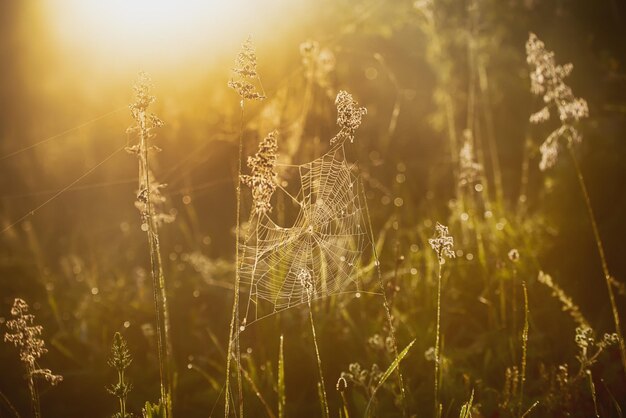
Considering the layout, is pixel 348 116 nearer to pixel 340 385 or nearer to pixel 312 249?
pixel 340 385

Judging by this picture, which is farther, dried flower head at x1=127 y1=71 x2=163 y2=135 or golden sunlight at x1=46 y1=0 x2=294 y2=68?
golden sunlight at x1=46 y1=0 x2=294 y2=68

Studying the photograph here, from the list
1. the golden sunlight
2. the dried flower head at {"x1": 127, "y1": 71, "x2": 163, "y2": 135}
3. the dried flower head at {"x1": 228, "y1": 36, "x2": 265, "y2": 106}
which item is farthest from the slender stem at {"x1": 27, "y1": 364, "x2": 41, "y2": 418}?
the golden sunlight

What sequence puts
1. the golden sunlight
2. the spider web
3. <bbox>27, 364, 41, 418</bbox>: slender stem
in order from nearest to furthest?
<bbox>27, 364, 41, 418</bbox>: slender stem → the spider web → the golden sunlight

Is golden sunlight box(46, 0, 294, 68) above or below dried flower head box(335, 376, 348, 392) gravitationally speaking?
above

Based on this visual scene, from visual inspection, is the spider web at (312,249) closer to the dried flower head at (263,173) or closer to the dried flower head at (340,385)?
the dried flower head at (340,385)

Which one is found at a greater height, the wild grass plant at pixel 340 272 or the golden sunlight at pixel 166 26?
the golden sunlight at pixel 166 26

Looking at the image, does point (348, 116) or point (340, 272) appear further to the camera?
point (340, 272)

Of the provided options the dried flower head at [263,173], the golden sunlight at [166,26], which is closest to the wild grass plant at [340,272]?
the dried flower head at [263,173]

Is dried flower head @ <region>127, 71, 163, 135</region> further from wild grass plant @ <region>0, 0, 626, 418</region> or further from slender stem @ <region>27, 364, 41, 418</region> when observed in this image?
slender stem @ <region>27, 364, 41, 418</region>

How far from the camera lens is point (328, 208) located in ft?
9.55

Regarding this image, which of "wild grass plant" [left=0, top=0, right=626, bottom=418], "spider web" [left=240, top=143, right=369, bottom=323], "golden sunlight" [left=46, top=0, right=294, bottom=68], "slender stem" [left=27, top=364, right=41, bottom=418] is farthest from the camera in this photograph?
"golden sunlight" [left=46, top=0, right=294, bottom=68]

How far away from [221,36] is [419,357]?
11.5ft

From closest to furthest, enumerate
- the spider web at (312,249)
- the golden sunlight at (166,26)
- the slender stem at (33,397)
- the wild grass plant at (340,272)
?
the slender stem at (33,397) < the wild grass plant at (340,272) < the spider web at (312,249) < the golden sunlight at (166,26)

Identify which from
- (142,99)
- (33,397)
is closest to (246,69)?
(142,99)
